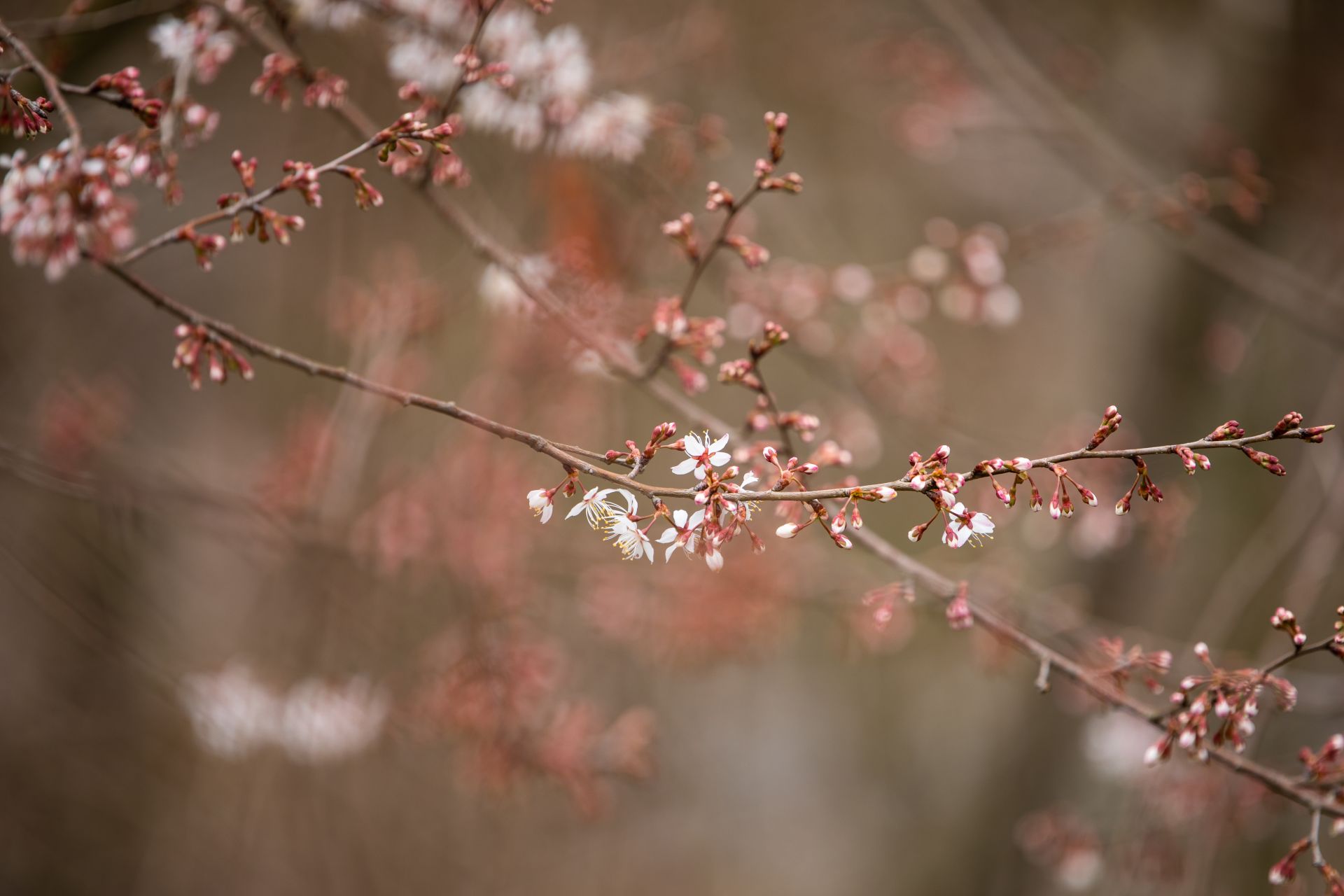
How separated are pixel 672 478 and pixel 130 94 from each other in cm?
133

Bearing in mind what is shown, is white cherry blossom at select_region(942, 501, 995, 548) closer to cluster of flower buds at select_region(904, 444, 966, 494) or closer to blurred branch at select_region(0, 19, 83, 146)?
cluster of flower buds at select_region(904, 444, 966, 494)

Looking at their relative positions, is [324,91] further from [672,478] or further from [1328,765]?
[1328,765]

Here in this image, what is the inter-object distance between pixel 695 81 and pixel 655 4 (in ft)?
0.71

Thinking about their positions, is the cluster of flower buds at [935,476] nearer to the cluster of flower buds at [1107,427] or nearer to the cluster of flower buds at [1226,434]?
the cluster of flower buds at [1107,427]

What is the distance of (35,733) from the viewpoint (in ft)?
7.39

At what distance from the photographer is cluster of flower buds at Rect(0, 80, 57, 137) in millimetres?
700

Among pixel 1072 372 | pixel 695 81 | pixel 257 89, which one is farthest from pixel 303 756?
pixel 1072 372

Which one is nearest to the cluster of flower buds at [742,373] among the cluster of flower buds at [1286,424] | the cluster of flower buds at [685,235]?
the cluster of flower buds at [685,235]

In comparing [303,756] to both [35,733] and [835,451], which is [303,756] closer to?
[35,733]

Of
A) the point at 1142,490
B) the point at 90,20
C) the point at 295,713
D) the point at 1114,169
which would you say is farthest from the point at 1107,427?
the point at 295,713

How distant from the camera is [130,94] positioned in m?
0.77

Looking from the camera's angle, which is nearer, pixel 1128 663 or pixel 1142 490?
pixel 1142 490

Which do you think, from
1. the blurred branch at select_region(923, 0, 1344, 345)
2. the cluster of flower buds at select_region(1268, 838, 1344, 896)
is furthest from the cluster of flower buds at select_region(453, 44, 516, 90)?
the blurred branch at select_region(923, 0, 1344, 345)

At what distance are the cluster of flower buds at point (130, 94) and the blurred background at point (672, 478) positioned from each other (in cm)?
43
